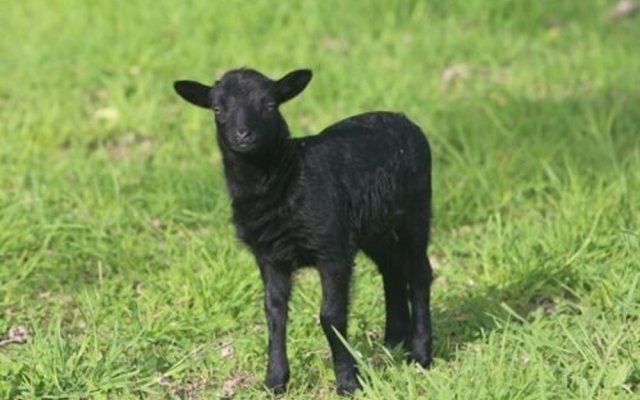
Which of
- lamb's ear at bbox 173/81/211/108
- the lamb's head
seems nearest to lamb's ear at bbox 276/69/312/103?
the lamb's head

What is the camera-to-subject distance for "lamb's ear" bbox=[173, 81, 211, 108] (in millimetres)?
5668

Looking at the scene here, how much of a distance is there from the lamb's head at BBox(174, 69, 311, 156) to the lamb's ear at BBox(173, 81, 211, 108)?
0.01 meters

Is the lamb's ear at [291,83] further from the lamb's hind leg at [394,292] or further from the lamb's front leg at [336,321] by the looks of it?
the lamb's hind leg at [394,292]

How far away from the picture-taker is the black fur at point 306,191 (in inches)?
216

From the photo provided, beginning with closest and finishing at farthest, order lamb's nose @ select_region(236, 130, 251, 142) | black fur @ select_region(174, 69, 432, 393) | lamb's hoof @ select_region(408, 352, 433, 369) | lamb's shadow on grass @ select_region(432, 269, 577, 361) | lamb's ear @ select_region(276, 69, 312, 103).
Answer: lamb's nose @ select_region(236, 130, 251, 142) < black fur @ select_region(174, 69, 432, 393) < lamb's ear @ select_region(276, 69, 312, 103) < lamb's hoof @ select_region(408, 352, 433, 369) < lamb's shadow on grass @ select_region(432, 269, 577, 361)

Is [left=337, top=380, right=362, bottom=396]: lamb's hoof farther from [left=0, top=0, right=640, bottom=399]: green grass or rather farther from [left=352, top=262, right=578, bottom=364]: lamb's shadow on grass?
[left=352, top=262, right=578, bottom=364]: lamb's shadow on grass

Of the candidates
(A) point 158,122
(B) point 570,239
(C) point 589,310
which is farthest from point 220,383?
(A) point 158,122

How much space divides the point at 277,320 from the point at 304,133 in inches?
148

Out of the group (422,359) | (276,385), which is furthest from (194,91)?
(422,359)

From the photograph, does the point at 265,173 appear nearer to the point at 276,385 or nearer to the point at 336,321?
the point at 336,321

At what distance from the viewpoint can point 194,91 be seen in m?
5.71

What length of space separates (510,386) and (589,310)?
1.18 meters

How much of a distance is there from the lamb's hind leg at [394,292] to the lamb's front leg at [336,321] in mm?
621

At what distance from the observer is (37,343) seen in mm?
5605
